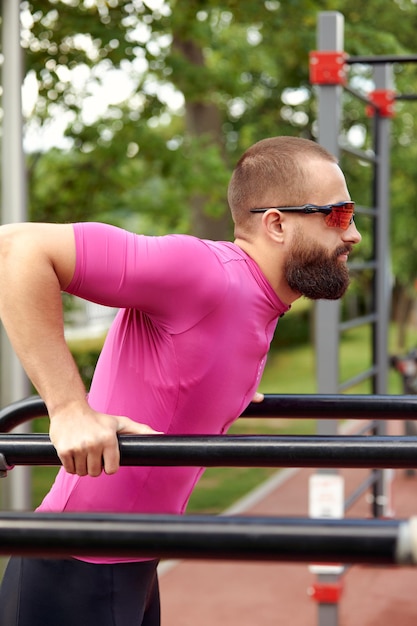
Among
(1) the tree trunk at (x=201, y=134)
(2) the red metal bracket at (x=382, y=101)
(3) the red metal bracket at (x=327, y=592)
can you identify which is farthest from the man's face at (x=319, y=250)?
(1) the tree trunk at (x=201, y=134)

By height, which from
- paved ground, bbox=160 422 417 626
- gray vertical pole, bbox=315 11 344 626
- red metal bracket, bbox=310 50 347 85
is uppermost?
red metal bracket, bbox=310 50 347 85

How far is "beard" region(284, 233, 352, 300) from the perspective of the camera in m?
1.70

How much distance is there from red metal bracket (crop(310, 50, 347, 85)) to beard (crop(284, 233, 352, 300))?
2.63m

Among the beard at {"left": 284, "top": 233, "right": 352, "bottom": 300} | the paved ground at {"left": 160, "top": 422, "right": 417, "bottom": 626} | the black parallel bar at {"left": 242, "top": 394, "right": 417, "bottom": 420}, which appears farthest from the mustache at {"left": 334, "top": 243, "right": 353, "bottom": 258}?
the paved ground at {"left": 160, "top": 422, "right": 417, "bottom": 626}

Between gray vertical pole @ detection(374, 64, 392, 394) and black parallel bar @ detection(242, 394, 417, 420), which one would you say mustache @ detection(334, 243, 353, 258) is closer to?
black parallel bar @ detection(242, 394, 417, 420)

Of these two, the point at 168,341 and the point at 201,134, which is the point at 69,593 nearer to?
the point at 168,341

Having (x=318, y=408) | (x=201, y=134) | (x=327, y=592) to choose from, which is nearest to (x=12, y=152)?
(x=327, y=592)

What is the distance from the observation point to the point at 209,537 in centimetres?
115

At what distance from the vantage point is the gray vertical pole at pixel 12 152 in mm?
4168

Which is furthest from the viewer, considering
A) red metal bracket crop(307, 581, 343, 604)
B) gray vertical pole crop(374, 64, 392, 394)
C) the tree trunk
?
the tree trunk

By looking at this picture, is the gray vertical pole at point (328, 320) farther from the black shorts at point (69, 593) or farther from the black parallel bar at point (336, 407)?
the black shorts at point (69, 593)

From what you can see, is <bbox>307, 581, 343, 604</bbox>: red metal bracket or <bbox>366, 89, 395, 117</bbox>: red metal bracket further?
<bbox>366, 89, 395, 117</bbox>: red metal bracket

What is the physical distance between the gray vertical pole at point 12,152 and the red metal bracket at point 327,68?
1307 mm

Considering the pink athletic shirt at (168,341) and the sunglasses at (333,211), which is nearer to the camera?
the pink athletic shirt at (168,341)
